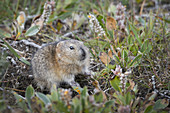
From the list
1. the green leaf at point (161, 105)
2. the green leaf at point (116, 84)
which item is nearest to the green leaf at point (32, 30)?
the green leaf at point (116, 84)

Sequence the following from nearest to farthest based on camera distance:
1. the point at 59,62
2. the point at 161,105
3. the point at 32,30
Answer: the point at 161,105
the point at 59,62
the point at 32,30

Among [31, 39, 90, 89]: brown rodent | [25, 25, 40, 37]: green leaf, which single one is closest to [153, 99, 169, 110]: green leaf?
[31, 39, 90, 89]: brown rodent

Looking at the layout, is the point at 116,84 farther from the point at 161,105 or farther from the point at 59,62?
the point at 59,62

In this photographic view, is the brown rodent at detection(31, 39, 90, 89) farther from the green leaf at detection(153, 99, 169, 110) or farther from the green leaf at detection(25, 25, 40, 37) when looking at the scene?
the green leaf at detection(153, 99, 169, 110)

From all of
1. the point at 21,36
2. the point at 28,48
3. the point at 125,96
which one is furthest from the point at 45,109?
the point at 21,36

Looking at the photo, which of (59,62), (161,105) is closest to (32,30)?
(59,62)

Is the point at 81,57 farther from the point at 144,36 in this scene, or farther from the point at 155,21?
the point at 155,21

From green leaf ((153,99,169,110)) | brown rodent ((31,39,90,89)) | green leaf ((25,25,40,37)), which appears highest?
green leaf ((25,25,40,37))

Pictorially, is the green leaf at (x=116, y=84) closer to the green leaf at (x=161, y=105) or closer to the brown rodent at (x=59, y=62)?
the green leaf at (x=161, y=105)

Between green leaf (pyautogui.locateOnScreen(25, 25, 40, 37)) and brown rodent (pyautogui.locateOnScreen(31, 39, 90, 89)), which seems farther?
green leaf (pyautogui.locateOnScreen(25, 25, 40, 37))

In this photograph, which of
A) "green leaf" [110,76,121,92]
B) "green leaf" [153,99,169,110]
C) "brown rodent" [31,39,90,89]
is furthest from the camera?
"brown rodent" [31,39,90,89]
